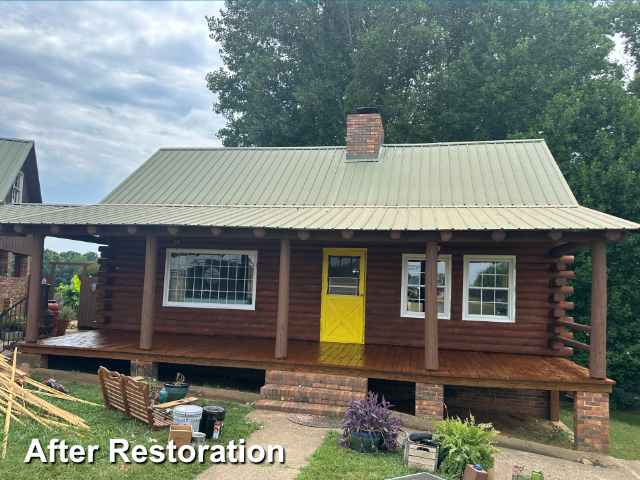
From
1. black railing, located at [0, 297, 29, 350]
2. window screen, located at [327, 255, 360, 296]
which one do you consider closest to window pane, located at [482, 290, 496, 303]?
window screen, located at [327, 255, 360, 296]

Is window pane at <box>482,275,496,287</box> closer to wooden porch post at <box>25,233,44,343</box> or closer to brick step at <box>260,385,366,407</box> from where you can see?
brick step at <box>260,385,366,407</box>

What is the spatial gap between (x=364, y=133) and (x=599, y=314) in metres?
7.19

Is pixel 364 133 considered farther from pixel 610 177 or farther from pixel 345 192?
pixel 610 177

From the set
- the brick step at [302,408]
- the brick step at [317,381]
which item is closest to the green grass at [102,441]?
the brick step at [302,408]

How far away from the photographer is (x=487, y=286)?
31.5 feet

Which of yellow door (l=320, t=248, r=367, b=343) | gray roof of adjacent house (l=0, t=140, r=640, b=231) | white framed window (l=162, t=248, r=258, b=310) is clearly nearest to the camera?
gray roof of adjacent house (l=0, t=140, r=640, b=231)

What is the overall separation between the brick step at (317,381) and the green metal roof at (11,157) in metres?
11.8

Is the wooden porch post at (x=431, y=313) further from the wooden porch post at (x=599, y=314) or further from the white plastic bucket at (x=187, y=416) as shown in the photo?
the white plastic bucket at (x=187, y=416)

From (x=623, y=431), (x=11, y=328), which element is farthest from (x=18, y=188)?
(x=623, y=431)

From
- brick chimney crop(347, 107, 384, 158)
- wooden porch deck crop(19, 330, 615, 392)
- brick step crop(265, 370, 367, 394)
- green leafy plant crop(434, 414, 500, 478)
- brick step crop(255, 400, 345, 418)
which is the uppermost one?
brick chimney crop(347, 107, 384, 158)

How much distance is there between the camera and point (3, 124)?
3669 centimetres

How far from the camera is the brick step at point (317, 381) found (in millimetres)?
7645

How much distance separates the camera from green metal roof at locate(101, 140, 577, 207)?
1006 cm

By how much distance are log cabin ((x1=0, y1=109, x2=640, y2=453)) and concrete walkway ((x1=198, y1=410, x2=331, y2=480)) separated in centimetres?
61
